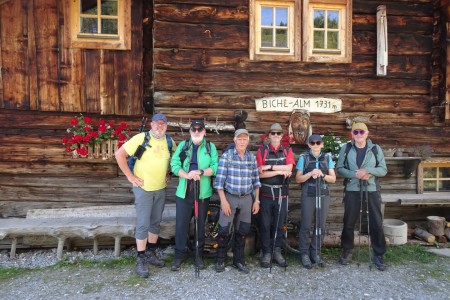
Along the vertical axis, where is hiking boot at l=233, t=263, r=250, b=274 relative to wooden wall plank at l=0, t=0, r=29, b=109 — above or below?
below

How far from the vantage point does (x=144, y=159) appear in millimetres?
5070

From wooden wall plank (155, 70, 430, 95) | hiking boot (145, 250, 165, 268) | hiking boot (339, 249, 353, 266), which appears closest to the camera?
hiking boot (145, 250, 165, 268)

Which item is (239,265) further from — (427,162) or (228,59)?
(427,162)

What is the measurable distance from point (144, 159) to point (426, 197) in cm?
546

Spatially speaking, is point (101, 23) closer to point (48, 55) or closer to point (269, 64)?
point (48, 55)

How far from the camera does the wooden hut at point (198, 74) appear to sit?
6.37m

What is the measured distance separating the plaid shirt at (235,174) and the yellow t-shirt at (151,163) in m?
0.81

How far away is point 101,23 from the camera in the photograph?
648cm

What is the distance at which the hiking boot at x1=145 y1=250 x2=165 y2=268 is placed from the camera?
5453mm

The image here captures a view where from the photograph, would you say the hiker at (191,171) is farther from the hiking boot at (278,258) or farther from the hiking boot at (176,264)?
the hiking boot at (278,258)

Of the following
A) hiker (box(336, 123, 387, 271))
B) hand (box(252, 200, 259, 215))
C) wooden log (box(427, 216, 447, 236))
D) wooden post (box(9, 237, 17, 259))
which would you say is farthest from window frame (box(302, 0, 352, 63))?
wooden post (box(9, 237, 17, 259))

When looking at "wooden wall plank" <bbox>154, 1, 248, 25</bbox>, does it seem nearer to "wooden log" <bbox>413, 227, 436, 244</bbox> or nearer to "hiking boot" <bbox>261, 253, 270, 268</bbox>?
"hiking boot" <bbox>261, 253, 270, 268</bbox>

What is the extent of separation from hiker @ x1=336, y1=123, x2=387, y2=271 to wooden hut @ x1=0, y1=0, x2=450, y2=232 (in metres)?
1.35

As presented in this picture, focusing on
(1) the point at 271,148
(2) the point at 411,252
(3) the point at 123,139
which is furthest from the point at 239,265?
(2) the point at 411,252
